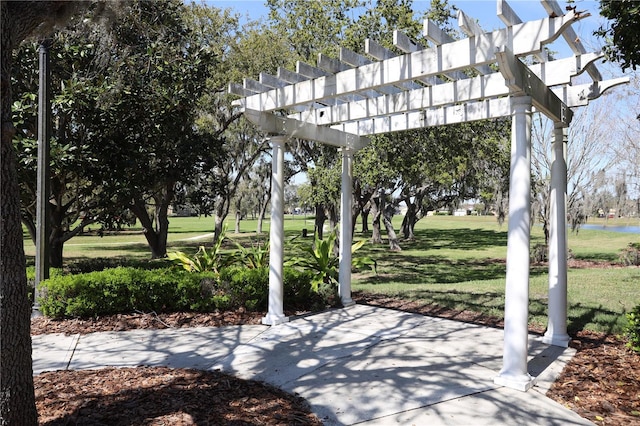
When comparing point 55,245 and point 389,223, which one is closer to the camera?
point 55,245

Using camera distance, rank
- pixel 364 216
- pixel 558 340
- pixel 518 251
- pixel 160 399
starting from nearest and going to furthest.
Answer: pixel 160 399, pixel 518 251, pixel 558 340, pixel 364 216

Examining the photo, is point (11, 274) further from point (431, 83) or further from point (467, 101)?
point (467, 101)

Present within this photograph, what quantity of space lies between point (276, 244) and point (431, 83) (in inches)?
109

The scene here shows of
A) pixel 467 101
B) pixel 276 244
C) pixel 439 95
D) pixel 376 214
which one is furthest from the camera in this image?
pixel 376 214

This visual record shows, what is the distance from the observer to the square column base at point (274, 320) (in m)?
6.00

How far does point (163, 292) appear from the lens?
252 inches

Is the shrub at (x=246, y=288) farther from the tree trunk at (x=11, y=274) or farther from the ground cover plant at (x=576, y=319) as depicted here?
the tree trunk at (x=11, y=274)

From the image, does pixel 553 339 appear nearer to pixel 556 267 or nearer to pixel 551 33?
pixel 556 267

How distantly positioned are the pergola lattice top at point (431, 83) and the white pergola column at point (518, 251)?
0.99 feet

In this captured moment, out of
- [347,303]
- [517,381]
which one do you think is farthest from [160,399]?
[347,303]

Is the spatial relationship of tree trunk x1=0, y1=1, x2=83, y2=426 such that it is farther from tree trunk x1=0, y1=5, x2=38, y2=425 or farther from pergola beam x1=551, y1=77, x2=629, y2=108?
pergola beam x1=551, y1=77, x2=629, y2=108

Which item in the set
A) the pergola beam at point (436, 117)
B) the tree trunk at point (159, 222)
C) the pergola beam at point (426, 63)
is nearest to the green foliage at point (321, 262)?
the pergola beam at point (436, 117)

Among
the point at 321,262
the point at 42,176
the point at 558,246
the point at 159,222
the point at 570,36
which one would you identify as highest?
the point at 570,36

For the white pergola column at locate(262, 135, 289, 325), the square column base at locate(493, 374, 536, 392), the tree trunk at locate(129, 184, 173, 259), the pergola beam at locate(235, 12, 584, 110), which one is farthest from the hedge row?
the tree trunk at locate(129, 184, 173, 259)
